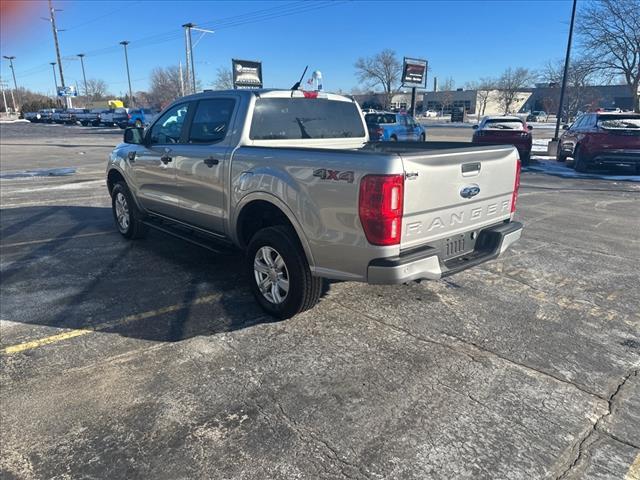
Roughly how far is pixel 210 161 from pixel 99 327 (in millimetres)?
1805

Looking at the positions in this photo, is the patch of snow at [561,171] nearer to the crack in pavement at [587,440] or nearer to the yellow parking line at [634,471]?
the crack in pavement at [587,440]

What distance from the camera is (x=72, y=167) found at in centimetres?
1525

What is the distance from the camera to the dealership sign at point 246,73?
101 ft

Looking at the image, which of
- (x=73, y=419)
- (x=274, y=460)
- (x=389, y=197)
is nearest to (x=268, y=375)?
(x=274, y=460)

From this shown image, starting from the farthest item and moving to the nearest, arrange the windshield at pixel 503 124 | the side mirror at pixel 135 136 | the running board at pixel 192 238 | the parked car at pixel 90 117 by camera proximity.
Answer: the parked car at pixel 90 117
the windshield at pixel 503 124
the side mirror at pixel 135 136
the running board at pixel 192 238

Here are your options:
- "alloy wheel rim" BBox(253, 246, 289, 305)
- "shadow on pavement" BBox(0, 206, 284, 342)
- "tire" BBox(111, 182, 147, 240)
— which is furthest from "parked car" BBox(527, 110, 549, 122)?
"alloy wheel rim" BBox(253, 246, 289, 305)

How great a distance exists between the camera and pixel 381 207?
10.1ft

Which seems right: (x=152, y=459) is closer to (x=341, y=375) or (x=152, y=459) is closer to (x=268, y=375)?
(x=268, y=375)

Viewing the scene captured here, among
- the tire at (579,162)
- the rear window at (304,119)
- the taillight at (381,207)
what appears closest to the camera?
the taillight at (381,207)

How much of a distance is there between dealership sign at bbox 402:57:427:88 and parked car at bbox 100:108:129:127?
25264mm

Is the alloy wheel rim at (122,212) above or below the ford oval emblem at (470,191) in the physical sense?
below

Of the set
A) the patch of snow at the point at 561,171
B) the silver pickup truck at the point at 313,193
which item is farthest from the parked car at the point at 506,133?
the silver pickup truck at the point at 313,193

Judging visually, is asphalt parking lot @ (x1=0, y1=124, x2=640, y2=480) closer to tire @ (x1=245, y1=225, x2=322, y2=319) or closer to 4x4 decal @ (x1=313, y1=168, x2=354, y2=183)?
tire @ (x1=245, y1=225, x2=322, y2=319)

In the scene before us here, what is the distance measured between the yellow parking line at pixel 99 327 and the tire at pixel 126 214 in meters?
2.36
